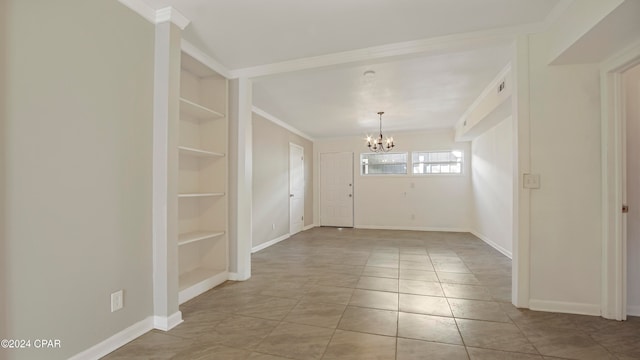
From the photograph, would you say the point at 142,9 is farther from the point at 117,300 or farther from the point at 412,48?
the point at 412,48

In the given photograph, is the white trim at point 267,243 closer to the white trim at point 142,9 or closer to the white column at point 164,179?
the white column at point 164,179

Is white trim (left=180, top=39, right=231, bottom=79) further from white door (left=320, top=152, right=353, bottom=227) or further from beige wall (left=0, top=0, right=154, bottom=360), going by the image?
white door (left=320, top=152, right=353, bottom=227)

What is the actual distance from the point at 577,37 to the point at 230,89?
3.25m

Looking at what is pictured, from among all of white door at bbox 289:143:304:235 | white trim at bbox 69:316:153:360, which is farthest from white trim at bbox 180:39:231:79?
white door at bbox 289:143:304:235

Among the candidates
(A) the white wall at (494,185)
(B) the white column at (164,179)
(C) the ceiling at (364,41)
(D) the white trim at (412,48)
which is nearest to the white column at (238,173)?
(C) the ceiling at (364,41)

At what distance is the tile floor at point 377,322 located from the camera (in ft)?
5.90

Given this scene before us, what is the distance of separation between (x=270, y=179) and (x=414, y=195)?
148 inches

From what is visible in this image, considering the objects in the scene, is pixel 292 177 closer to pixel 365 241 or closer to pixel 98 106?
pixel 365 241

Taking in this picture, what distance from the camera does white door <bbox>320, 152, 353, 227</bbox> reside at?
742 cm

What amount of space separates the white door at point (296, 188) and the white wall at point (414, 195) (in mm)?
1430

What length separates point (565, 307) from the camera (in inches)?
90.9

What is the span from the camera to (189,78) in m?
3.11

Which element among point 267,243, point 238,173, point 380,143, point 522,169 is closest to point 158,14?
point 238,173

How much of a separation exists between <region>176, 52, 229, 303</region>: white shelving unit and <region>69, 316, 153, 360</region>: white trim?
954 mm
